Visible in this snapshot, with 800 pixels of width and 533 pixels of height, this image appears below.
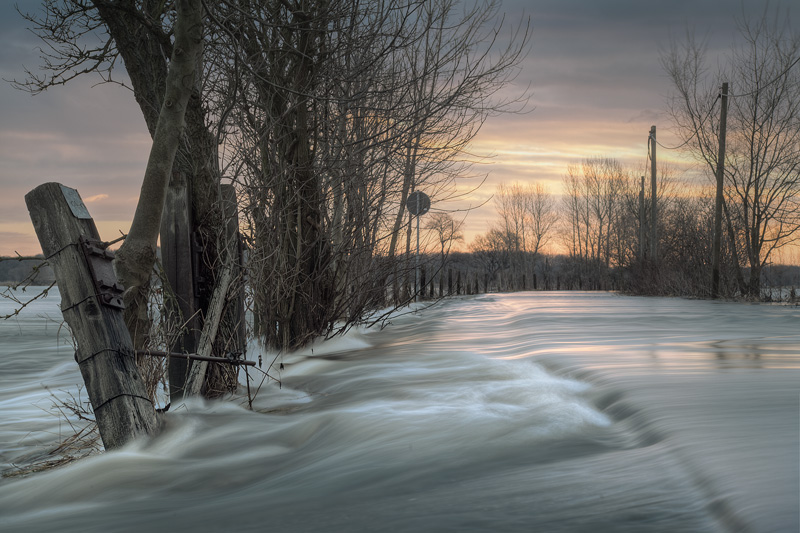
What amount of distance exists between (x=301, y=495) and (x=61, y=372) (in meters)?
10.4

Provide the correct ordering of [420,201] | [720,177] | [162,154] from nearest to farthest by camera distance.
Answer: [162,154] < [420,201] < [720,177]

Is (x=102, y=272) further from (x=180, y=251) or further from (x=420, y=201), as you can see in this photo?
(x=420, y=201)

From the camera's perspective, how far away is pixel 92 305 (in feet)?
12.0

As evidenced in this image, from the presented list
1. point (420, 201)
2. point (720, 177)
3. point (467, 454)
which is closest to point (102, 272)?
point (467, 454)

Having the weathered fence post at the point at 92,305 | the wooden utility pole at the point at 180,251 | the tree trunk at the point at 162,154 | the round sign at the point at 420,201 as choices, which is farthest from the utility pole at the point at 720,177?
the weathered fence post at the point at 92,305

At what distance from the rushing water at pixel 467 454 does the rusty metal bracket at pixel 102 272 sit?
0.79 m

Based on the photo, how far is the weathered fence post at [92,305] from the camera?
12.0 feet

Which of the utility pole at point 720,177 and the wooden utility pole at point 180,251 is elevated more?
the utility pole at point 720,177

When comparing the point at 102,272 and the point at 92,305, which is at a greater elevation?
the point at 102,272

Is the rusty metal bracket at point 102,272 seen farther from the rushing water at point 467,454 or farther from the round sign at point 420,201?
the round sign at point 420,201

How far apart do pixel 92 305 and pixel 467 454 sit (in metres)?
2.06

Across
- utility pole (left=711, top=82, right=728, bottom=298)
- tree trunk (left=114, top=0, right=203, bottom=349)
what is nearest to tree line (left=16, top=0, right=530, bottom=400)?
tree trunk (left=114, top=0, right=203, bottom=349)

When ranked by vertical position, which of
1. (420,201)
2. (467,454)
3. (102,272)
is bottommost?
(467,454)

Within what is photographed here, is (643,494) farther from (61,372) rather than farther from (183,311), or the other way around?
(61,372)
